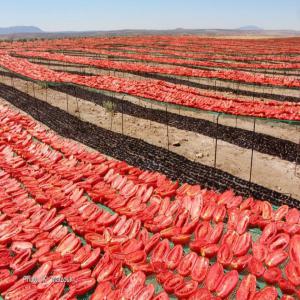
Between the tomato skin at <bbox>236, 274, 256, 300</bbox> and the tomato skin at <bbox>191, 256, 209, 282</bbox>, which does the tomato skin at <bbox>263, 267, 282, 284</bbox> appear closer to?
the tomato skin at <bbox>236, 274, 256, 300</bbox>

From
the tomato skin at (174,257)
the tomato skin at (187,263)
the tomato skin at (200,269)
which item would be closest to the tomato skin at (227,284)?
the tomato skin at (200,269)

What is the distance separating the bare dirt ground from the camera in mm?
9125

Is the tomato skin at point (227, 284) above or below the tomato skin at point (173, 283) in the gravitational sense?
above

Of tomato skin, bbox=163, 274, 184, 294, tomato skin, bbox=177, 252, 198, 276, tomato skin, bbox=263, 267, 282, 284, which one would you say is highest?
tomato skin, bbox=263, 267, 282, 284

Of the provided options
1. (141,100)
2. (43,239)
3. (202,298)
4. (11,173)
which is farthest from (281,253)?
(141,100)

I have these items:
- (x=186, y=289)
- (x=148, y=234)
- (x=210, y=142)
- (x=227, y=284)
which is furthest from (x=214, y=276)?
(x=210, y=142)

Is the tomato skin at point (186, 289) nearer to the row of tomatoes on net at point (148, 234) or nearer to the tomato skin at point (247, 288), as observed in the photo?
the row of tomatoes on net at point (148, 234)

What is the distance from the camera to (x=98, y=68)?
2816cm

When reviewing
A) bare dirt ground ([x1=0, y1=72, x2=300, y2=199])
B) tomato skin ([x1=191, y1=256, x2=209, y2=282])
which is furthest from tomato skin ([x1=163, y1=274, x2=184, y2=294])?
bare dirt ground ([x1=0, y1=72, x2=300, y2=199])

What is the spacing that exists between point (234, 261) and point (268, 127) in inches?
367

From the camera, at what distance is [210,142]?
1146cm

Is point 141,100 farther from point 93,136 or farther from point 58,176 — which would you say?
point 58,176

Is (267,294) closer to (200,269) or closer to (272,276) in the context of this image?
(272,276)

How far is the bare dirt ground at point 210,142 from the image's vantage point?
9125 mm
